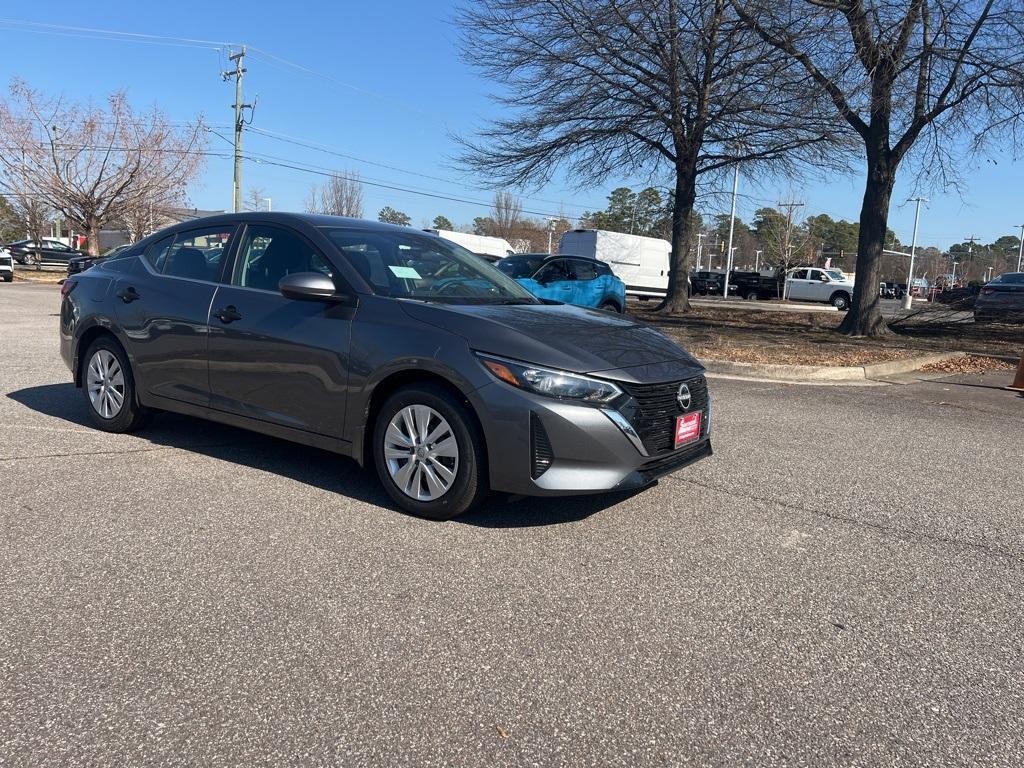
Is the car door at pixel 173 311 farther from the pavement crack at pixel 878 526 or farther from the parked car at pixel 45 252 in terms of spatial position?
the parked car at pixel 45 252

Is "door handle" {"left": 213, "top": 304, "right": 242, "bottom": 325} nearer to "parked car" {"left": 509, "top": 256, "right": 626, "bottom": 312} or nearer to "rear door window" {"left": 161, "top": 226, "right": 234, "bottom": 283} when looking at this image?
"rear door window" {"left": 161, "top": 226, "right": 234, "bottom": 283}

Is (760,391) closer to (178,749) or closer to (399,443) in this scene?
(399,443)

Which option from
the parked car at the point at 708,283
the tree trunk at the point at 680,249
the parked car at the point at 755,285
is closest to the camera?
the tree trunk at the point at 680,249

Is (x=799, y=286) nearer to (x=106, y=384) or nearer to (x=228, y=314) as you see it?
(x=106, y=384)

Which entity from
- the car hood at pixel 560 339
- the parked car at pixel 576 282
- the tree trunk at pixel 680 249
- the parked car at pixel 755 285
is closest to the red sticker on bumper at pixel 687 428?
the car hood at pixel 560 339

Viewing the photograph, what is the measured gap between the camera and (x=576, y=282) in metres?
15.5

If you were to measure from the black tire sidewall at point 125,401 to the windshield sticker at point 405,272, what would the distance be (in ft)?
7.04

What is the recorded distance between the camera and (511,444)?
3.81m

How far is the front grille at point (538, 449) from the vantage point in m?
3.77

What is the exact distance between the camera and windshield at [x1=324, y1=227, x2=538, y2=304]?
460 cm

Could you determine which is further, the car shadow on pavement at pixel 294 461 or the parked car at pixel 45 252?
the parked car at pixel 45 252

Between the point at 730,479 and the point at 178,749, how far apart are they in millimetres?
3799

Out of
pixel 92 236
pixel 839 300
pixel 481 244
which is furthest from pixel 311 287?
pixel 839 300

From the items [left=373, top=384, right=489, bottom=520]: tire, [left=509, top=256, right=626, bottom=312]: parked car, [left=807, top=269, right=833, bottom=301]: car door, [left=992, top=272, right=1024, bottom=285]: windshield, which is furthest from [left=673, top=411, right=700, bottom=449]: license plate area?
[left=807, top=269, right=833, bottom=301]: car door
